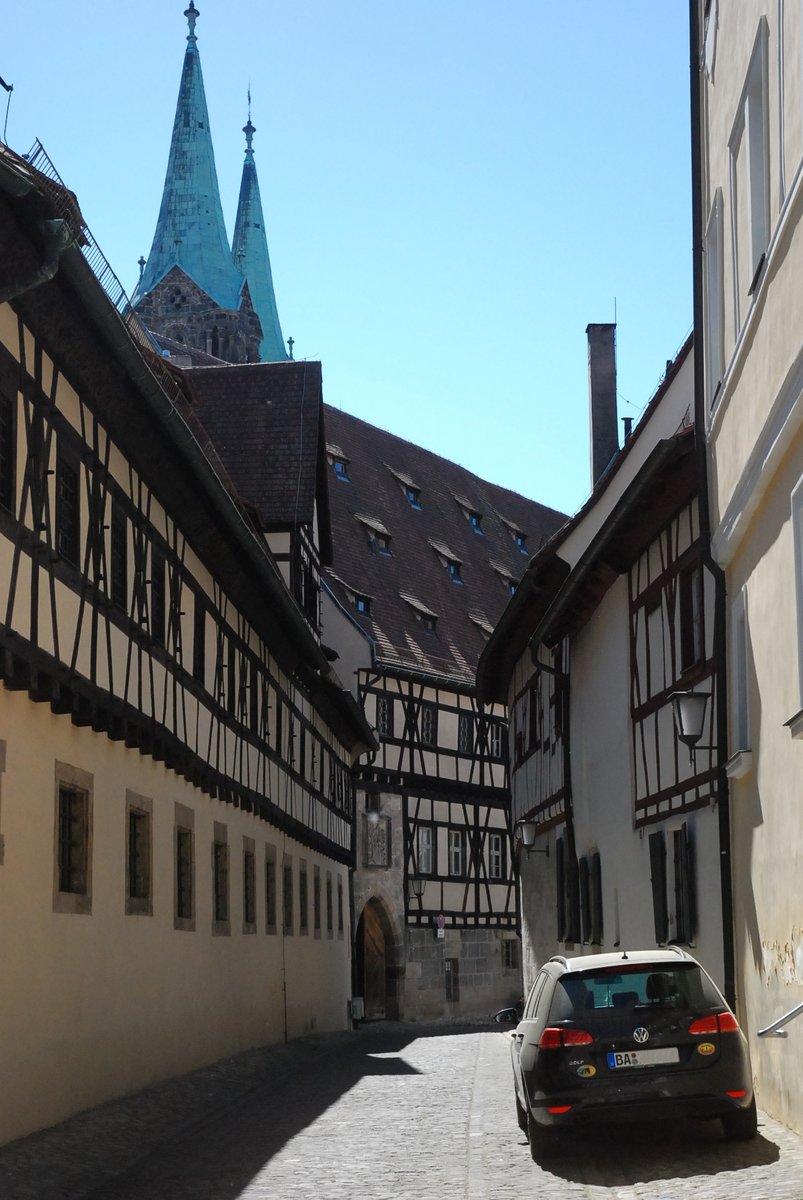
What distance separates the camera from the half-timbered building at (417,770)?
1831 inches

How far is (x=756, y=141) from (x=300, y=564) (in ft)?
70.3

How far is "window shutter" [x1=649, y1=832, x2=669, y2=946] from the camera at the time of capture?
16.6m

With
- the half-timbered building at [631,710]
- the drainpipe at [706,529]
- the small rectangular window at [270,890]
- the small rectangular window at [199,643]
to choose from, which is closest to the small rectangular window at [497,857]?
the half-timbered building at [631,710]

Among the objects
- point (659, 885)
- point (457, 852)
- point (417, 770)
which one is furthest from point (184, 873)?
point (457, 852)

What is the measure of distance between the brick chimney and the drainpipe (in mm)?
14125

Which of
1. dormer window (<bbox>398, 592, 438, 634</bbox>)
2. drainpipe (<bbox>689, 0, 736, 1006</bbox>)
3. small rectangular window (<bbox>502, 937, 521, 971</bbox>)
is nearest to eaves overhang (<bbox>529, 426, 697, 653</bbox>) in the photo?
drainpipe (<bbox>689, 0, 736, 1006</bbox>)

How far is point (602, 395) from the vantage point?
30.1m

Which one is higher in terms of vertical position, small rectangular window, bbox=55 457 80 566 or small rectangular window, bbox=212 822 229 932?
small rectangular window, bbox=55 457 80 566

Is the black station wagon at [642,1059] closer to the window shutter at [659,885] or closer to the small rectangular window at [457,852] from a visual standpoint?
the window shutter at [659,885]

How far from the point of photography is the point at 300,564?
33406mm

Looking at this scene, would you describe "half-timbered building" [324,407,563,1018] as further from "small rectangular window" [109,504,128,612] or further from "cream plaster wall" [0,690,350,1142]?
"small rectangular window" [109,504,128,612]

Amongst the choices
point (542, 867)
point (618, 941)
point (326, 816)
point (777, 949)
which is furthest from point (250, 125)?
point (777, 949)

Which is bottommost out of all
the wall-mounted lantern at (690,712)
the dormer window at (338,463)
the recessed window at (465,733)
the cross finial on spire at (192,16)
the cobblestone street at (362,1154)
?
the cobblestone street at (362,1154)

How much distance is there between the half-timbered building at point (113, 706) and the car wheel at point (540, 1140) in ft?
11.7
